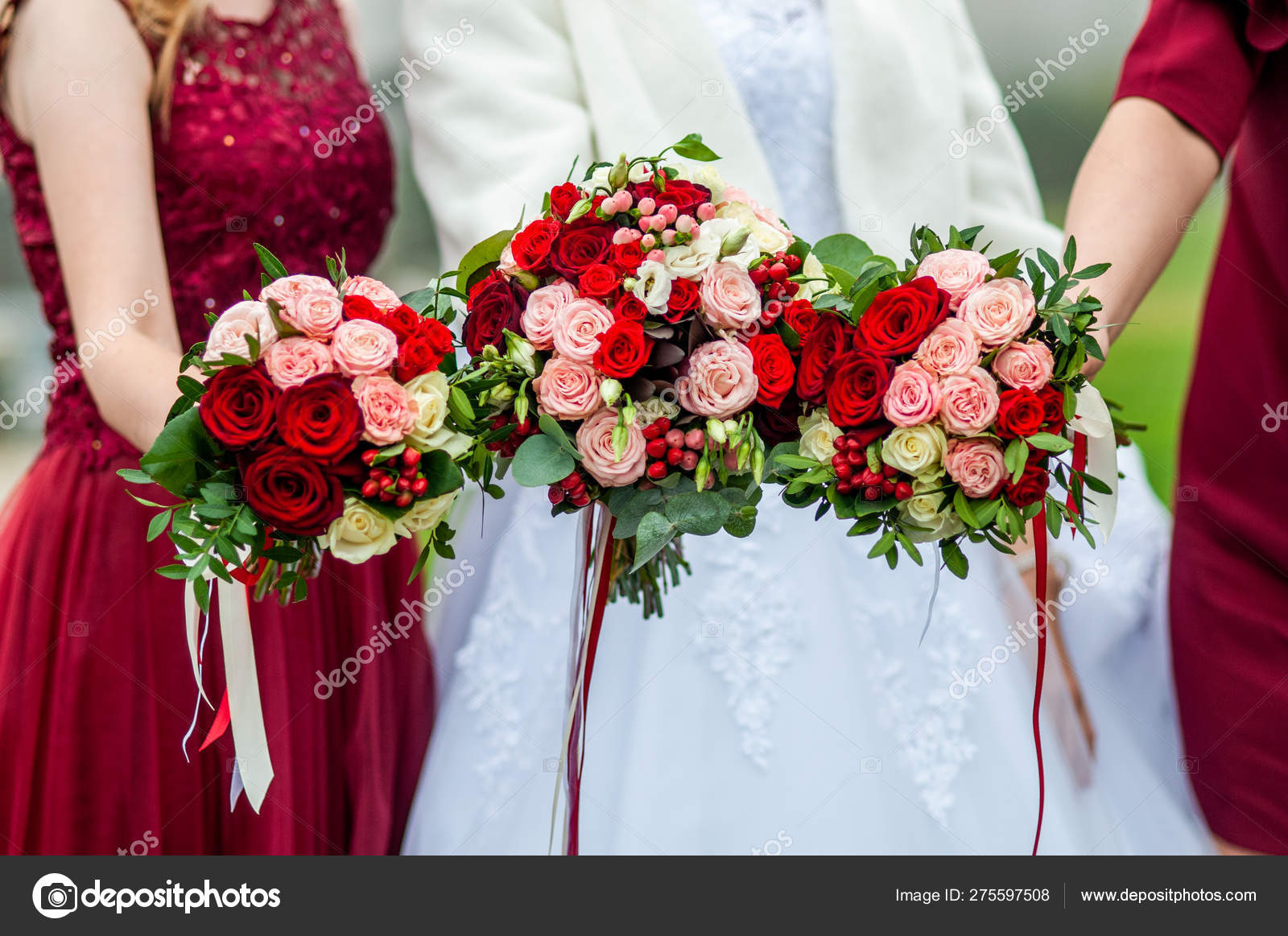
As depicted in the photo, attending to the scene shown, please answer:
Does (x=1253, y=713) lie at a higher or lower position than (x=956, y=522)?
lower

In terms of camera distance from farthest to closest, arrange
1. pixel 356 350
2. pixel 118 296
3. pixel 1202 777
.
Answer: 1. pixel 1202 777
2. pixel 118 296
3. pixel 356 350

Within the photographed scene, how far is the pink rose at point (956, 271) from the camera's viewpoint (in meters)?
0.87

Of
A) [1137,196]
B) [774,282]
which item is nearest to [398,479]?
[774,282]

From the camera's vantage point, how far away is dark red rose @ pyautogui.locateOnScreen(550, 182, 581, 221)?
0.92 metres

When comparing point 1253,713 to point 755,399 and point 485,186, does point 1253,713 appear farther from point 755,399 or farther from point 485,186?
point 485,186

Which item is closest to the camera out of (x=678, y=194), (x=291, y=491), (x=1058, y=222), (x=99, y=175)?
(x=291, y=491)

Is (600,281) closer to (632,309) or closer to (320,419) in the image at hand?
(632,309)

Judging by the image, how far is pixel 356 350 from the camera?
82 centimetres

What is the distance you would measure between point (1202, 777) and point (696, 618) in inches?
27.5

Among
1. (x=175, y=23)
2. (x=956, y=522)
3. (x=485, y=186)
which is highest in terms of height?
(x=175, y=23)

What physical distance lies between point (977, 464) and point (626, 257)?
33 cm

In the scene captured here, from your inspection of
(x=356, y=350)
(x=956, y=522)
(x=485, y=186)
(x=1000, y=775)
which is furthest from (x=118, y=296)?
(x=1000, y=775)

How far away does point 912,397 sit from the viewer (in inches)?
32.5
